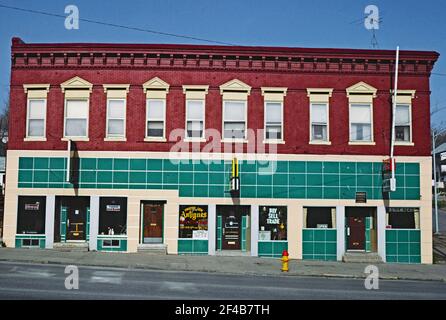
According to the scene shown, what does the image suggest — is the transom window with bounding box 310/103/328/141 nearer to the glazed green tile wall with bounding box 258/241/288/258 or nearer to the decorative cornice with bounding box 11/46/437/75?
the decorative cornice with bounding box 11/46/437/75

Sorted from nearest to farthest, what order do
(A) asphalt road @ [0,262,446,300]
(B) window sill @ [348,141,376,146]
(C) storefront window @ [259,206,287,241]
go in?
(A) asphalt road @ [0,262,446,300]
(C) storefront window @ [259,206,287,241]
(B) window sill @ [348,141,376,146]

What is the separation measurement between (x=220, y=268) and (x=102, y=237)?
6986mm

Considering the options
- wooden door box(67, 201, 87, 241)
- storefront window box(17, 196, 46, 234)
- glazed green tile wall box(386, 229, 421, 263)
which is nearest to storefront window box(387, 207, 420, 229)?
glazed green tile wall box(386, 229, 421, 263)

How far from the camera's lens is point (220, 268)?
2178 centimetres

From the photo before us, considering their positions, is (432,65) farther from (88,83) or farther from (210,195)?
(88,83)

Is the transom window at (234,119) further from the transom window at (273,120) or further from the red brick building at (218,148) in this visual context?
the transom window at (273,120)

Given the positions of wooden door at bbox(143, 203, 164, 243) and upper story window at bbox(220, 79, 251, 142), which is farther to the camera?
upper story window at bbox(220, 79, 251, 142)

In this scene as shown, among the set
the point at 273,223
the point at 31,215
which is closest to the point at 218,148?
the point at 273,223

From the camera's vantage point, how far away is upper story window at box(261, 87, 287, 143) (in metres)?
26.2

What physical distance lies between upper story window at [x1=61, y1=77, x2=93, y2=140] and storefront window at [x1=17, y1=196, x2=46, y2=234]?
3590 millimetres

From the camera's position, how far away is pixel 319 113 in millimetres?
26406

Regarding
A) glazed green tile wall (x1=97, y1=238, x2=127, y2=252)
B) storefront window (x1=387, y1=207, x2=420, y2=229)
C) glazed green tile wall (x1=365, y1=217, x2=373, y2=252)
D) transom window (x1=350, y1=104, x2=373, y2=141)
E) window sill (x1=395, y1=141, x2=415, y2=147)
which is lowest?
glazed green tile wall (x1=97, y1=238, x2=127, y2=252)

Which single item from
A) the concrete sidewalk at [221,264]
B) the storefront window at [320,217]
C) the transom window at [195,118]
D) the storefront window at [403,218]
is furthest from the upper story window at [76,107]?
the storefront window at [403,218]
